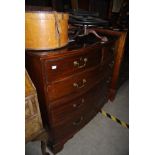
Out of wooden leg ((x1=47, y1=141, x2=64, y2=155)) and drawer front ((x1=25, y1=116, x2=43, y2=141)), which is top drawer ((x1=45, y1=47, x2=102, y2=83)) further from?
wooden leg ((x1=47, y1=141, x2=64, y2=155))

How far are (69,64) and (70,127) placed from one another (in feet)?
2.10

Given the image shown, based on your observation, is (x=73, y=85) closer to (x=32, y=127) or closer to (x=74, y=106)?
(x=74, y=106)

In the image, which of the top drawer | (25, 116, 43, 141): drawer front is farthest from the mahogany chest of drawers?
(25, 116, 43, 141): drawer front

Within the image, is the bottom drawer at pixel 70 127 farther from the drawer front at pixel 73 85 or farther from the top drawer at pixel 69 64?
the top drawer at pixel 69 64

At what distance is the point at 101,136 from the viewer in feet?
5.15

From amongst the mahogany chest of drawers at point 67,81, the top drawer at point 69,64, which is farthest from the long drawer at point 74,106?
the top drawer at point 69,64

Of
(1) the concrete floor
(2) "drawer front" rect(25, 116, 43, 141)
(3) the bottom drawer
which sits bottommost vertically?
(1) the concrete floor

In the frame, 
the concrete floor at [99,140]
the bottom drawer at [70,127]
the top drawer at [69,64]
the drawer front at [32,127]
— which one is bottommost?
the concrete floor at [99,140]

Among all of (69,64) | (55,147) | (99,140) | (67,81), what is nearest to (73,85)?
(67,81)

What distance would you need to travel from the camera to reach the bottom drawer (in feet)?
4.08

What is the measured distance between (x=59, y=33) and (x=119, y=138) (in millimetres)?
1238

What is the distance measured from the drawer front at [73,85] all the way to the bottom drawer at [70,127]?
0.99ft

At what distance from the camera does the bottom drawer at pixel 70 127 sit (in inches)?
49.0
